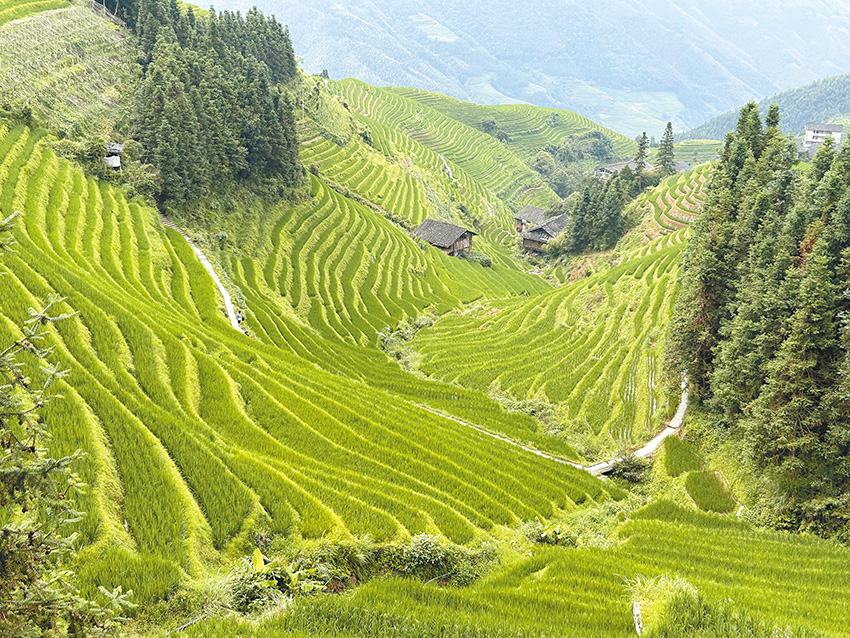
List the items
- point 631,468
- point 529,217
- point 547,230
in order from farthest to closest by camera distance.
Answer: point 529,217, point 547,230, point 631,468

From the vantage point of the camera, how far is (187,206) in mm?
40969

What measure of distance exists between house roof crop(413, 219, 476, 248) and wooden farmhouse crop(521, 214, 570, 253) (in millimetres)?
19698

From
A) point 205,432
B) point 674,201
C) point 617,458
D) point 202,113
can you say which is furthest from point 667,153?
point 205,432

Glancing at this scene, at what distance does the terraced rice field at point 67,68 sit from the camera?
38019 millimetres

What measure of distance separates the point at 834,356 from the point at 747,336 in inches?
132

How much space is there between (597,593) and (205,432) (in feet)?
35.8

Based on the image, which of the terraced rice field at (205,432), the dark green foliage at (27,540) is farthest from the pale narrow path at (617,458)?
the dark green foliage at (27,540)

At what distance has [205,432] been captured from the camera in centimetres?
1394

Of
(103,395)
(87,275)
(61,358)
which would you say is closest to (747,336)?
(103,395)

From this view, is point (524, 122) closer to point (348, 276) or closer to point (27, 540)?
point (348, 276)

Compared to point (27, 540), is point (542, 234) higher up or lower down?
higher up

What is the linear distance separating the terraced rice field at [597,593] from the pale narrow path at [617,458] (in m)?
6.04

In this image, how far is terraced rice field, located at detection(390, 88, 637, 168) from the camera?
16600 cm

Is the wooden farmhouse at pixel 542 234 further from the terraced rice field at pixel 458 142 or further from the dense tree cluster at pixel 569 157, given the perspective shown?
the dense tree cluster at pixel 569 157
